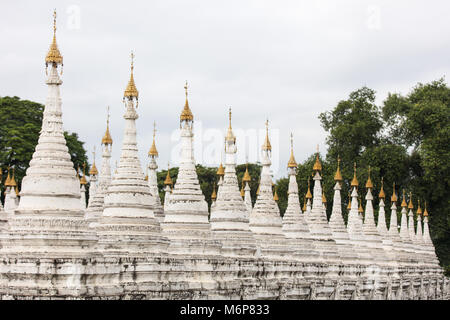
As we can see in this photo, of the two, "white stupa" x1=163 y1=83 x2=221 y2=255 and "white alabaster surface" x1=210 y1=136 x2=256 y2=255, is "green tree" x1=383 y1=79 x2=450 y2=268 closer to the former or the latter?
"white alabaster surface" x1=210 y1=136 x2=256 y2=255

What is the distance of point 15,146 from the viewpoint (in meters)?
58.5

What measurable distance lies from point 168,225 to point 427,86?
58.2 m

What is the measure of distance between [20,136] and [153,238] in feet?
102

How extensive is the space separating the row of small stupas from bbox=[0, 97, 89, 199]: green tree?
50.9 ft

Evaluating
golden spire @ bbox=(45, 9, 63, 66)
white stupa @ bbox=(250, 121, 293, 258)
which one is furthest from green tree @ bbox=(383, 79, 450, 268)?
golden spire @ bbox=(45, 9, 63, 66)

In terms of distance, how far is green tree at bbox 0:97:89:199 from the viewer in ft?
191

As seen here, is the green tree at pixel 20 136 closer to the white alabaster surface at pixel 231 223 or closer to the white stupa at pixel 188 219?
the white alabaster surface at pixel 231 223

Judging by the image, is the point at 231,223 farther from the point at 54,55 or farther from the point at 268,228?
the point at 54,55

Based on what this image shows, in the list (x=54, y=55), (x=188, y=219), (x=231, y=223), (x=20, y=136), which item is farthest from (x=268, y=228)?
(x=20, y=136)

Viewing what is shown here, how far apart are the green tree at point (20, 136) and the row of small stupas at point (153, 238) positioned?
15.5 metres

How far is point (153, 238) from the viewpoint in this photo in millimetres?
29812

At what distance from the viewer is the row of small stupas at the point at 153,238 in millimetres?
25141
